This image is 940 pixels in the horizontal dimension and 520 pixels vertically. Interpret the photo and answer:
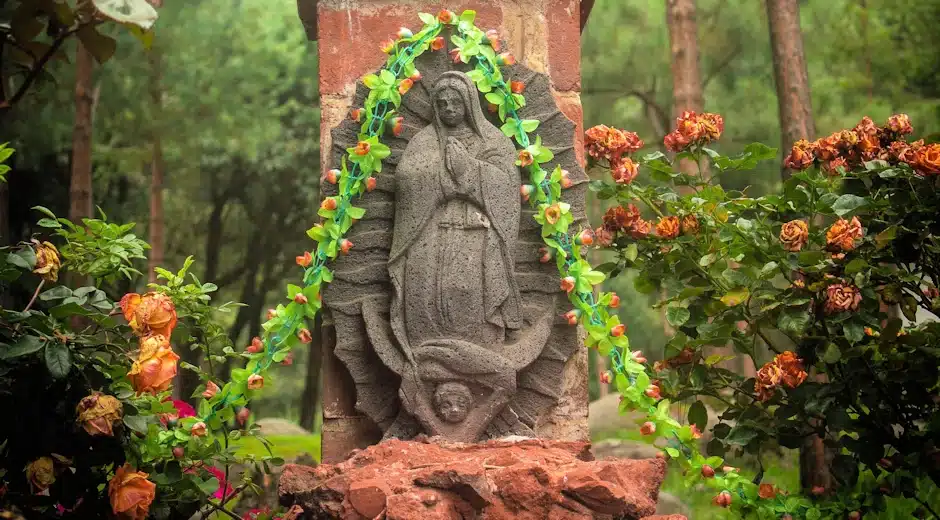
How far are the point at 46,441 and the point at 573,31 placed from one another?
2683mm

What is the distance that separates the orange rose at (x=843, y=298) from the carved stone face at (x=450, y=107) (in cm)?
146

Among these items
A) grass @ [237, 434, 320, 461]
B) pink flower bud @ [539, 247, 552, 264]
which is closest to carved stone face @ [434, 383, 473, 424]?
pink flower bud @ [539, 247, 552, 264]

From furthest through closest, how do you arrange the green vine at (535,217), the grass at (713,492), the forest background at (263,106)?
the forest background at (263,106), the grass at (713,492), the green vine at (535,217)

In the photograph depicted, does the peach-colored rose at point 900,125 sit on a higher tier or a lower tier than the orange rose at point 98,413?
higher

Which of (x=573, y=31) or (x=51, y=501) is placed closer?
(x=51, y=501)

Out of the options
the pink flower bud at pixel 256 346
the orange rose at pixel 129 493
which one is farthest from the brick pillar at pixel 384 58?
the orange rose at pixel 129 493

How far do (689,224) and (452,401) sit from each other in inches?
46.4

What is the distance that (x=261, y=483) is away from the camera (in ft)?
26.6

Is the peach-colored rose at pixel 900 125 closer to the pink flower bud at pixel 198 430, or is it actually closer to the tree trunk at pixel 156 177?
the pink flower bud at pixel 198 430

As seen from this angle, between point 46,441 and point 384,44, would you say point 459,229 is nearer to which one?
point 384,44

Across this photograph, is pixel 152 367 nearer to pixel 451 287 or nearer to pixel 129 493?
pixel 129 493

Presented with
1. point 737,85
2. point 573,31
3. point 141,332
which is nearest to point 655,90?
point 737,85

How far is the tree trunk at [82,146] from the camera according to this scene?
894cm

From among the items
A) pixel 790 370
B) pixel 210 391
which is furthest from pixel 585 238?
pixel 210 391
